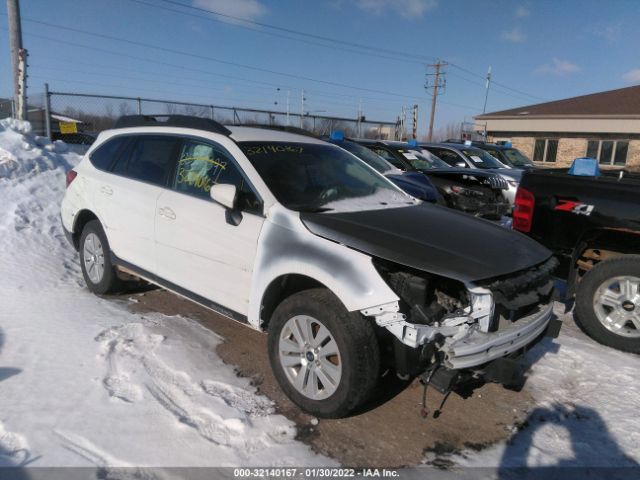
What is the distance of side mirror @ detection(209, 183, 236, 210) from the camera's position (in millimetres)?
3330

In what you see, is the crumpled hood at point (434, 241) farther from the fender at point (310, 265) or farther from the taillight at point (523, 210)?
the taillight at point (523, 210)

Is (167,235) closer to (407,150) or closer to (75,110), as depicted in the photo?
(407,150)

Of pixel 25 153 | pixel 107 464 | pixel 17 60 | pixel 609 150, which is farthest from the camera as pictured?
pixel 609 150

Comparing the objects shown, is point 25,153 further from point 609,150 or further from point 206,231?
point 609,150

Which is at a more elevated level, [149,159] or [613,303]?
[149,159]

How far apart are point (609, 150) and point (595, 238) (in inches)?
1000

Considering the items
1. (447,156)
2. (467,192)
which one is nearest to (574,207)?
(467,192)

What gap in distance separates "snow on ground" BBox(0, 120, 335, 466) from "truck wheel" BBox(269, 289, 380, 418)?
9.8 inches

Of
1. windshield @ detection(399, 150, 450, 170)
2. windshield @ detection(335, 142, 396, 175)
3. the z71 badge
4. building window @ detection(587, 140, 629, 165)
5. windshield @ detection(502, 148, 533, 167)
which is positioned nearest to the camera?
the z71 badge

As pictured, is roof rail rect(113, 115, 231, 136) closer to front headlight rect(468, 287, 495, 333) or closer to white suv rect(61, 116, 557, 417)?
white suv rect(61, 116, 557, 417)

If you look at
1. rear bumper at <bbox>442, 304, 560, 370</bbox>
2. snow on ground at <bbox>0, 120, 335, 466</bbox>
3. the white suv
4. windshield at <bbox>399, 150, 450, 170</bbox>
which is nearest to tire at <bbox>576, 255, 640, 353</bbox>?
the white suv

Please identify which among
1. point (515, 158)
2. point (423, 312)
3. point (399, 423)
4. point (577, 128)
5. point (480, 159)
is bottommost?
point (399, 423)

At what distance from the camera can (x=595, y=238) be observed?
451 cm

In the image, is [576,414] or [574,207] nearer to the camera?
[576,414]
